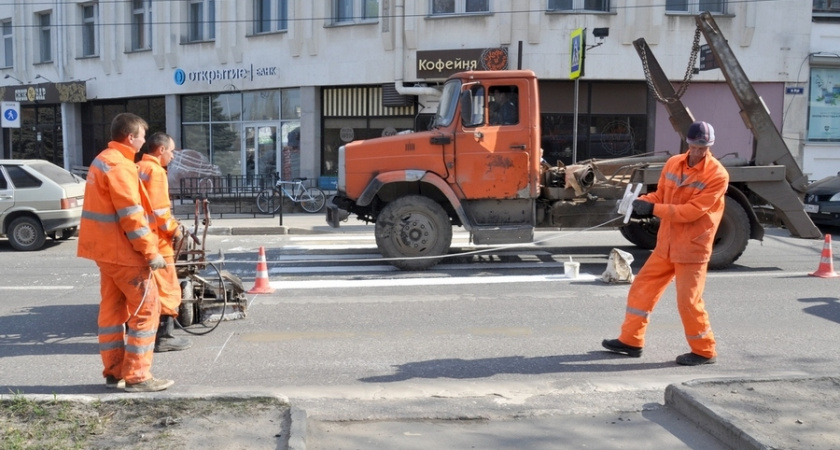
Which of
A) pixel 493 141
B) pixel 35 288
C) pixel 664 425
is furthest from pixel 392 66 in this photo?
pixel 664 425

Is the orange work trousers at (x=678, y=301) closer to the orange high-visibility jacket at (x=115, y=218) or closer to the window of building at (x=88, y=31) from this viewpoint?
the orange high-visibility jacket at (x=115, y=218)

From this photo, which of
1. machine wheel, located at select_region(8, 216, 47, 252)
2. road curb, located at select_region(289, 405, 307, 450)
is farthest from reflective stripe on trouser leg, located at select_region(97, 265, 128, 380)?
machine wheel, located at select_region(8, 216, 47, 252)

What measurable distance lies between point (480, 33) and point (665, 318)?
48.0 ft

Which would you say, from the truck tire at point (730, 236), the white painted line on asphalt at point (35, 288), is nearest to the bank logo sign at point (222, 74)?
the white painted line on asphalt at point (35, 288)

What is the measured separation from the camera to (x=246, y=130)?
81.9 ft

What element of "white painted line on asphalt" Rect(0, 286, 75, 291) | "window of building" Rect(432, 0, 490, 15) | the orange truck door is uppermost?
"window of building" Rect(432, 0, 490, 15)

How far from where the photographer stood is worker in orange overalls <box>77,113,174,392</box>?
5.37 meters

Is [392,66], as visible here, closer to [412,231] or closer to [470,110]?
[470,110]

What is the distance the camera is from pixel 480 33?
21219 mm

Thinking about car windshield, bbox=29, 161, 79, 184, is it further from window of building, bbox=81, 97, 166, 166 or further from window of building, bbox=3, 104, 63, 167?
window of building, bbox=3, 104, 63, 167

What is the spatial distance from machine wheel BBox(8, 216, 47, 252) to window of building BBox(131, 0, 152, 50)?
14206mm

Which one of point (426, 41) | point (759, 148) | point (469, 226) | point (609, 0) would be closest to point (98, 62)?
point (426, 41)

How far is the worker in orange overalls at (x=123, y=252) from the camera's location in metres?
5.37

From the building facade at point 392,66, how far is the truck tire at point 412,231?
888 cm
